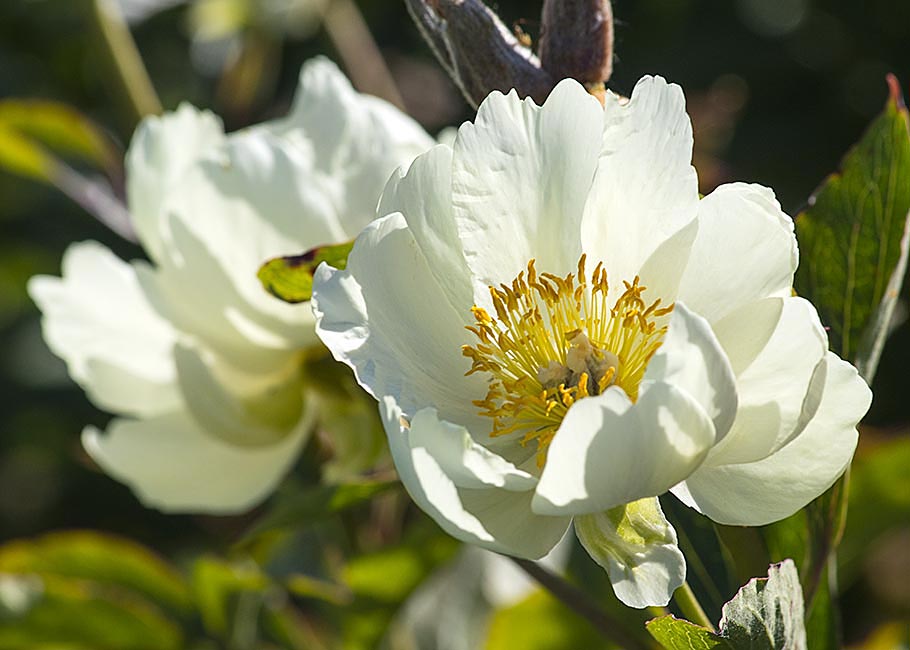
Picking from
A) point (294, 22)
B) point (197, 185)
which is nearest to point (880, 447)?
point (197, 185)

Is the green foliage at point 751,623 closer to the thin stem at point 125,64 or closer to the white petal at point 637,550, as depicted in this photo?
the white petal at point 637,550

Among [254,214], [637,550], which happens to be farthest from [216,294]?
[637,550]

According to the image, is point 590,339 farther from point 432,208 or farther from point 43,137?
point 43,137

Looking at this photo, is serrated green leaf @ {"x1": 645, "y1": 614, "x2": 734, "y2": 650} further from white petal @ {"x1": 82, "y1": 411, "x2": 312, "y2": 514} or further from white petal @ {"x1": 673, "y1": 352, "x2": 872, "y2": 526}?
white petal @ {"x1": 82, "y1": 411, "x2": 312, "y2": 514}

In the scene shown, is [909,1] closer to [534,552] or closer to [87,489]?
[534,552]

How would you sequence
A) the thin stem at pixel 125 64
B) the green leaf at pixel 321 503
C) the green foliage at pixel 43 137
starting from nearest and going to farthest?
1. the green leaf at pixel 321 503
2. the green foliage at pixel 43 137
3. the thin stem at pixel 125 64

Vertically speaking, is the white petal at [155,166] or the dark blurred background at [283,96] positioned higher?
the white petal at [155,166]

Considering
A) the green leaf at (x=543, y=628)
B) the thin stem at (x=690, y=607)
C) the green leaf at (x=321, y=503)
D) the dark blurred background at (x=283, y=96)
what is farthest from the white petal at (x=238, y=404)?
the dark blurred background at (x=283, y=96)
